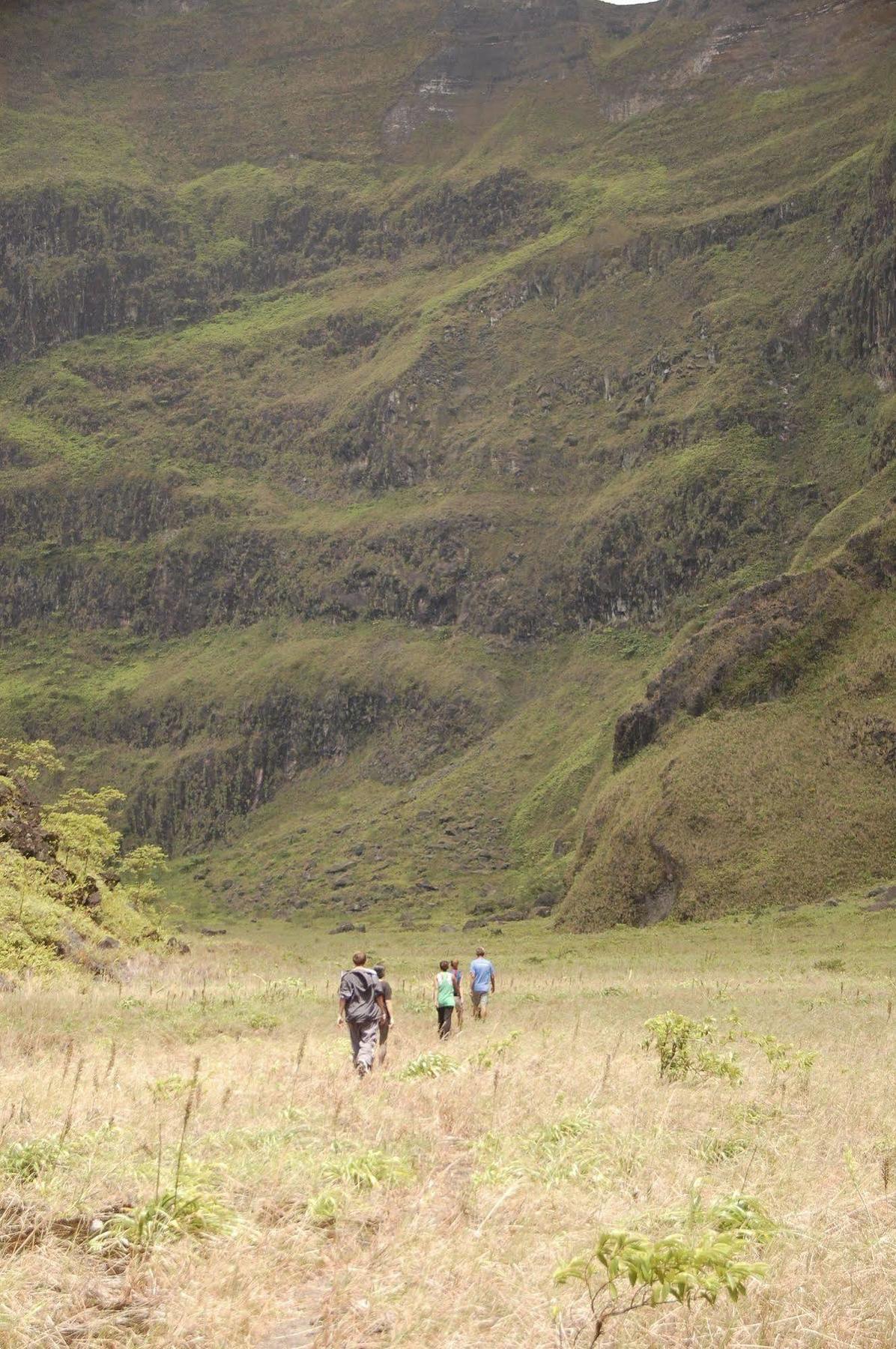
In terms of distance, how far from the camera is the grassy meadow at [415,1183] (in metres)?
7.14

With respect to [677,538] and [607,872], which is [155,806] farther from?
[607,872]

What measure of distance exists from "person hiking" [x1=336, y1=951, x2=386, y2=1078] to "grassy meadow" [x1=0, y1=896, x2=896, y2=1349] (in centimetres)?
59

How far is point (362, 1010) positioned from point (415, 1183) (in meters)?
7.68

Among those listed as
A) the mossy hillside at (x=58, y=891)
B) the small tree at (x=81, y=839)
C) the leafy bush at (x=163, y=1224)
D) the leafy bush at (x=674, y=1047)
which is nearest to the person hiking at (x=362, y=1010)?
the leafy bush at (x=674, y=1047)

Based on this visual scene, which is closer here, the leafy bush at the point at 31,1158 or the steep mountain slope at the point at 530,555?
the leafy bush at the point at 31,1158

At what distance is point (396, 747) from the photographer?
5418 inches

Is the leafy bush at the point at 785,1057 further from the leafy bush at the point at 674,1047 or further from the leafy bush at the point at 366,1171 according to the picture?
the leafy bush at the point at 366,1171

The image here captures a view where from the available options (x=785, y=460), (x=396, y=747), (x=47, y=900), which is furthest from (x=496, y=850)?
(x=47, y=900)

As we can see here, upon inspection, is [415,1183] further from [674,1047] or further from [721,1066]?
[674,1047]

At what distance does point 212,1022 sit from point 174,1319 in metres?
16.4

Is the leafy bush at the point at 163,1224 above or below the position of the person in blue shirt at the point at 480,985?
above

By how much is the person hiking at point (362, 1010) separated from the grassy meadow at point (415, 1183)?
59cm

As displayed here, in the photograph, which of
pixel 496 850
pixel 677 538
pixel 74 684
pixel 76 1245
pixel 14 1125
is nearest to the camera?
pixel 76 1245

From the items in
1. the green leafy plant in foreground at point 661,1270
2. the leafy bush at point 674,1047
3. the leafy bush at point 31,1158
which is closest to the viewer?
the green leafy plant in foreground at point 661,1270
